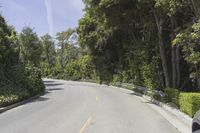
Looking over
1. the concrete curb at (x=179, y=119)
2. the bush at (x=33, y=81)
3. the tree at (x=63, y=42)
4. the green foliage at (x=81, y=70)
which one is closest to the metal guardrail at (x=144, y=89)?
the concrete curb at (x=179, y=119)

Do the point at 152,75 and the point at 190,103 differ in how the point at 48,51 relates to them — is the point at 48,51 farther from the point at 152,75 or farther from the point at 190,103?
the point at 190,103

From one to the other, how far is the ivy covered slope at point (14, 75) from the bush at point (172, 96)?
10425mm

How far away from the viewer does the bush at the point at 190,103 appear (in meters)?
15.1

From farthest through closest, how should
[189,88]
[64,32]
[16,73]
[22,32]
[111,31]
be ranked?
[64,32] → [22,32] → [111,31] → [16,73] → [189,88]

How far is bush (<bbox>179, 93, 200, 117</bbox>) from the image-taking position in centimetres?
1506

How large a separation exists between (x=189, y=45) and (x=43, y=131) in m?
8.82

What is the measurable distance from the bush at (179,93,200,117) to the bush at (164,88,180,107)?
2.56 metres

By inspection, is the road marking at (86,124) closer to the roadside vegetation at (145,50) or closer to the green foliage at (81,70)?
the roadside vegetation at (145,50)

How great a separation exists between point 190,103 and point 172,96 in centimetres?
588

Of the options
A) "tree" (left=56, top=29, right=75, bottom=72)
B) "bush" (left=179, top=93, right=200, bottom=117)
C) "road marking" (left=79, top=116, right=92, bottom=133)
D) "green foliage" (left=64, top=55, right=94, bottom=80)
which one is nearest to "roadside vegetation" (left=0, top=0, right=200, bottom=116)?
"bush" (left=179, top=93, right=200, bottom=117)

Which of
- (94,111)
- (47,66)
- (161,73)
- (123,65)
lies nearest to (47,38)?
(47,66)

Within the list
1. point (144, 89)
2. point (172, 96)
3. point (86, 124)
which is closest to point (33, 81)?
point (144, 89)

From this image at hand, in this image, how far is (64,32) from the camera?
108 meters

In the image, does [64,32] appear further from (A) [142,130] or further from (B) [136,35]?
(A) [142,130]
